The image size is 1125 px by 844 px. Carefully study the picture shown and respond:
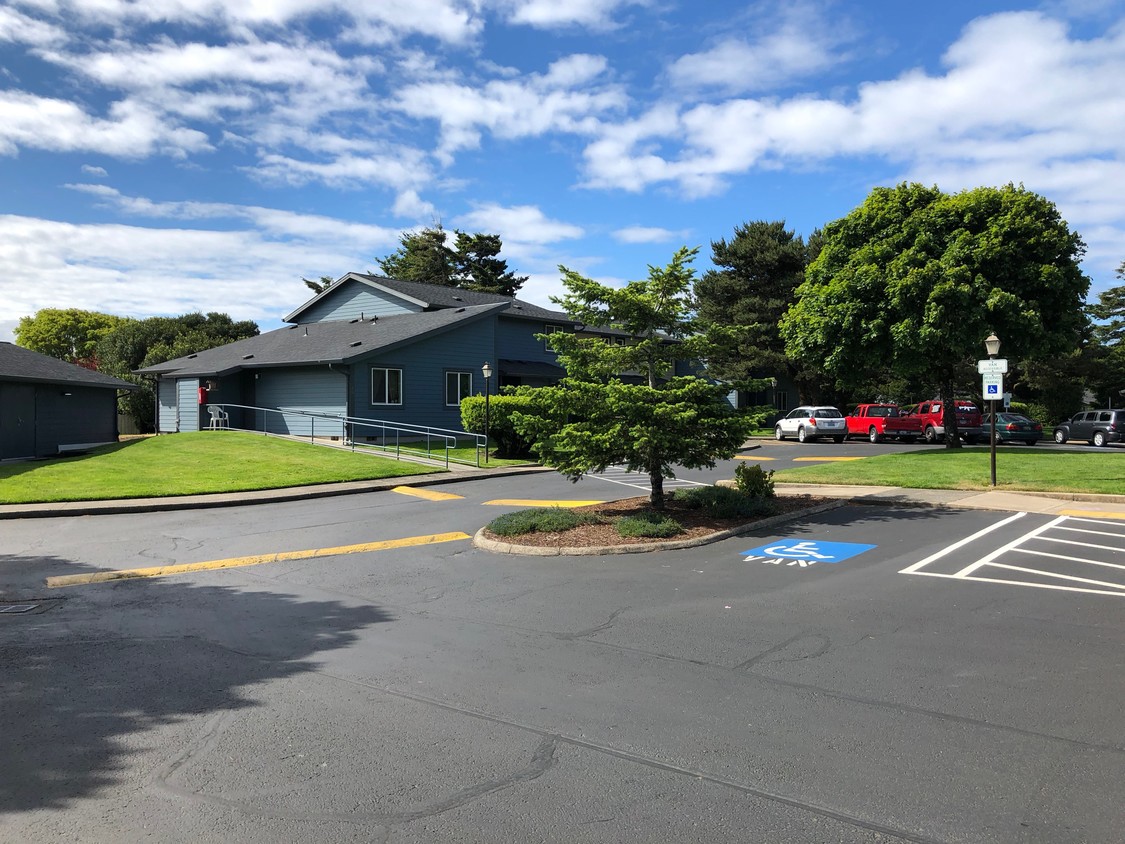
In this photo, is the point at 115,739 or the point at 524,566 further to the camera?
the point at 524,566

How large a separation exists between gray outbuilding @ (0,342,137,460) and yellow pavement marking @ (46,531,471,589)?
17254 millimetres

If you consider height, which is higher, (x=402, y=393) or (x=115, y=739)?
(x=402, y=393)

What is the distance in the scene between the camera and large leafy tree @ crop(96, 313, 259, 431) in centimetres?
3997

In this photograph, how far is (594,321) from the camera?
12.9m

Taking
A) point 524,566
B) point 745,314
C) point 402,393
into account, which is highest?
point 745,314

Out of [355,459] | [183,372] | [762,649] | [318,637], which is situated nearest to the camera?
[762,649]

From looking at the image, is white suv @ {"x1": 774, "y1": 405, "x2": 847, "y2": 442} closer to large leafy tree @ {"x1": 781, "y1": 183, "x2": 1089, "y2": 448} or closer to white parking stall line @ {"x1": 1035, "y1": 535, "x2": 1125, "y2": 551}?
large leafy tree @ {"x1": 781, "y1": 183, "x2": 1089, "y2": 448}

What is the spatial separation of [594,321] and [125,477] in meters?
13.4

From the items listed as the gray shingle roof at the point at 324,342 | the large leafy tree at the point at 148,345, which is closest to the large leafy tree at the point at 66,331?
the large leafy tree at the point at 148,345

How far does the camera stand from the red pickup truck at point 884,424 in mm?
34438

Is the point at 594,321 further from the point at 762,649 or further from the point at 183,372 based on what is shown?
the point at 183,372

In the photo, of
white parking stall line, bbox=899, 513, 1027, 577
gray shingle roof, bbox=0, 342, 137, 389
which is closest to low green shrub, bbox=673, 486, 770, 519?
white parking stall line, bbox=899, 513, 1027, 577

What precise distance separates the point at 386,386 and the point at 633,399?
1951cm

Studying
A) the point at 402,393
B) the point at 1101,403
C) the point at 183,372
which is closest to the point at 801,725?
the point at 402,393
